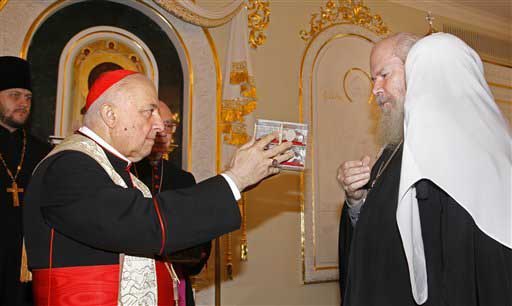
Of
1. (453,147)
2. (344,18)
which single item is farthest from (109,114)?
(344,18)

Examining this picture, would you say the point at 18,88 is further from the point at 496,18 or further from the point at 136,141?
the point at 496,18

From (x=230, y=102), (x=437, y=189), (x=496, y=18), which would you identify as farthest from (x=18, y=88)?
(x=496, y=18)

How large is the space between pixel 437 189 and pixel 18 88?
2657 mm

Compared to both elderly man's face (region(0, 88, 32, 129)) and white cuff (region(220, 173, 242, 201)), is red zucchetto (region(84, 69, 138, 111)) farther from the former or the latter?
elderly man's face (region(0, 88, 32, 129))

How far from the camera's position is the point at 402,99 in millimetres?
2170

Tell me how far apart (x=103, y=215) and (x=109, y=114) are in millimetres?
451

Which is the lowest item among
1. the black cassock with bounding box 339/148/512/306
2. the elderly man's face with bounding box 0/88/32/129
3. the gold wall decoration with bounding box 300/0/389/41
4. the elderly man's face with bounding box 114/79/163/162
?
the black cassock with bounding box 339/148/512/306

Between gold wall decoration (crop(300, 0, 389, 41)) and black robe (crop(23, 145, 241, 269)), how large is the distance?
11.1 ft

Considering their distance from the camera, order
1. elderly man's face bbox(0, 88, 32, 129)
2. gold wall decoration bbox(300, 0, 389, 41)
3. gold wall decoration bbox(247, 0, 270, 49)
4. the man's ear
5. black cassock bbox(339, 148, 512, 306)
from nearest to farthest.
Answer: black cassock bbox(339, 148, 512, 306) → the man's ear → elderly man's face bbox(0, 88, 32, 129) → gold wall decoration bbox(247, 0, 270, 49) → gold wall decoration bbox(300, 0, 389, 41)

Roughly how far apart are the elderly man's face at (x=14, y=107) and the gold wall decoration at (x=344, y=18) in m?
2.65

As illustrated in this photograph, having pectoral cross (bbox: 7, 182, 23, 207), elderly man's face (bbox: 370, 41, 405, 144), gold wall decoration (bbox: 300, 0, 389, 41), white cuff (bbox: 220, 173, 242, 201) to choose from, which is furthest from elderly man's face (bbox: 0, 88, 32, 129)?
gold wall decoration (bbox: 300, 0, 389, 41)

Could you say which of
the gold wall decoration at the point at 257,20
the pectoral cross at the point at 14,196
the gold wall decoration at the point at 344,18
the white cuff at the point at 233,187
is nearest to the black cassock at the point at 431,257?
the white cuff at the point at 233,187

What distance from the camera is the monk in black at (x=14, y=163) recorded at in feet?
9.46

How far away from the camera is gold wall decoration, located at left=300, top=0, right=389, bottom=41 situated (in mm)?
4816
